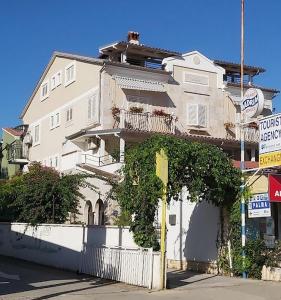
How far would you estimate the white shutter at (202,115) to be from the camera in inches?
1347

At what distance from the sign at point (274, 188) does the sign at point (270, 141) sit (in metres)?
0.64

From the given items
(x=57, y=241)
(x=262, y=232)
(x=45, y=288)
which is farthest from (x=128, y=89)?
(x=45, y=288)

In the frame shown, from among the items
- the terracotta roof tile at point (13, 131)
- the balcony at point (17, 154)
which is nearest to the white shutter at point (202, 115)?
the balcony at point (17, 154)

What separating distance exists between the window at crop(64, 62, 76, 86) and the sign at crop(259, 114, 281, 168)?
21606mm

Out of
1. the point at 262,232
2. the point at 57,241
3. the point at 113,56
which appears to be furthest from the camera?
the point at 113,56

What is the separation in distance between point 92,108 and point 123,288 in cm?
1975

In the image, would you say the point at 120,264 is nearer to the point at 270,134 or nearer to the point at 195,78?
the point at 270,134

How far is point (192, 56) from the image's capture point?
35.1 m

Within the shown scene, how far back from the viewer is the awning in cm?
3144

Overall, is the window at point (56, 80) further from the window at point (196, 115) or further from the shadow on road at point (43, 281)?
the shadow on road at point (43, 281)

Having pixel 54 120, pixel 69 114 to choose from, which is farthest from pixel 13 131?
pixel 69 114

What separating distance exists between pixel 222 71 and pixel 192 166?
22.0m

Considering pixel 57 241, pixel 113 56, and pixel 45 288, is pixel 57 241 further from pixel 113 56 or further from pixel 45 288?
pixel 113 56

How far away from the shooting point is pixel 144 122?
3072 cm
